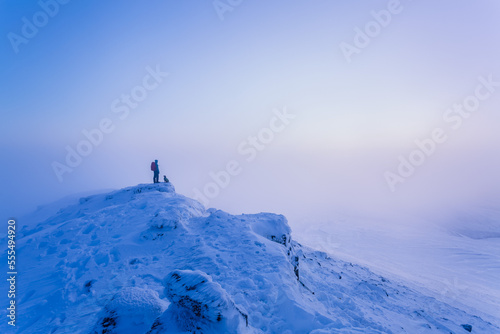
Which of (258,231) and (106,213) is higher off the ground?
(258,231)

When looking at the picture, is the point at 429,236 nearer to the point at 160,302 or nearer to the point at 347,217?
the point at 347,217

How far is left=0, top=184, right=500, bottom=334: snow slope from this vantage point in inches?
213

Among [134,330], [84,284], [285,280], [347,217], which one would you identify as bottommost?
[347,217]

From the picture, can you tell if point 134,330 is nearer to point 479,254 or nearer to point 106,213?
point 106,213

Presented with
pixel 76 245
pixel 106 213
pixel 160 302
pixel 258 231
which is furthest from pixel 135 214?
pixel 160 302

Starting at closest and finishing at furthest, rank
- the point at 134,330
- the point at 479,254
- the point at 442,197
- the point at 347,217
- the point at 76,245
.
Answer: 1. the point at 134,330
2. the point at 76,245
3. the point at 479,254
4. the point at 347,217
5. the point at 442,197

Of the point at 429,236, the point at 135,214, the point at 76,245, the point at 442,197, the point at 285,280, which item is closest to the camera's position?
the point at 285,280

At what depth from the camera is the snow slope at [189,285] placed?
5406mm

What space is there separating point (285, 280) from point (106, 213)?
32.8ft

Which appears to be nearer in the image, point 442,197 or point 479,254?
point 479,254

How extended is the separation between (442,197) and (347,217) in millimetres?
36457

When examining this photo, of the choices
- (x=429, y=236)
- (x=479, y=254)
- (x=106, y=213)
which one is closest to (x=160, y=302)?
(x=106, y=213)

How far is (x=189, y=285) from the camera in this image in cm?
525

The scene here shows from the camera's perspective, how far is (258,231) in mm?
11234
